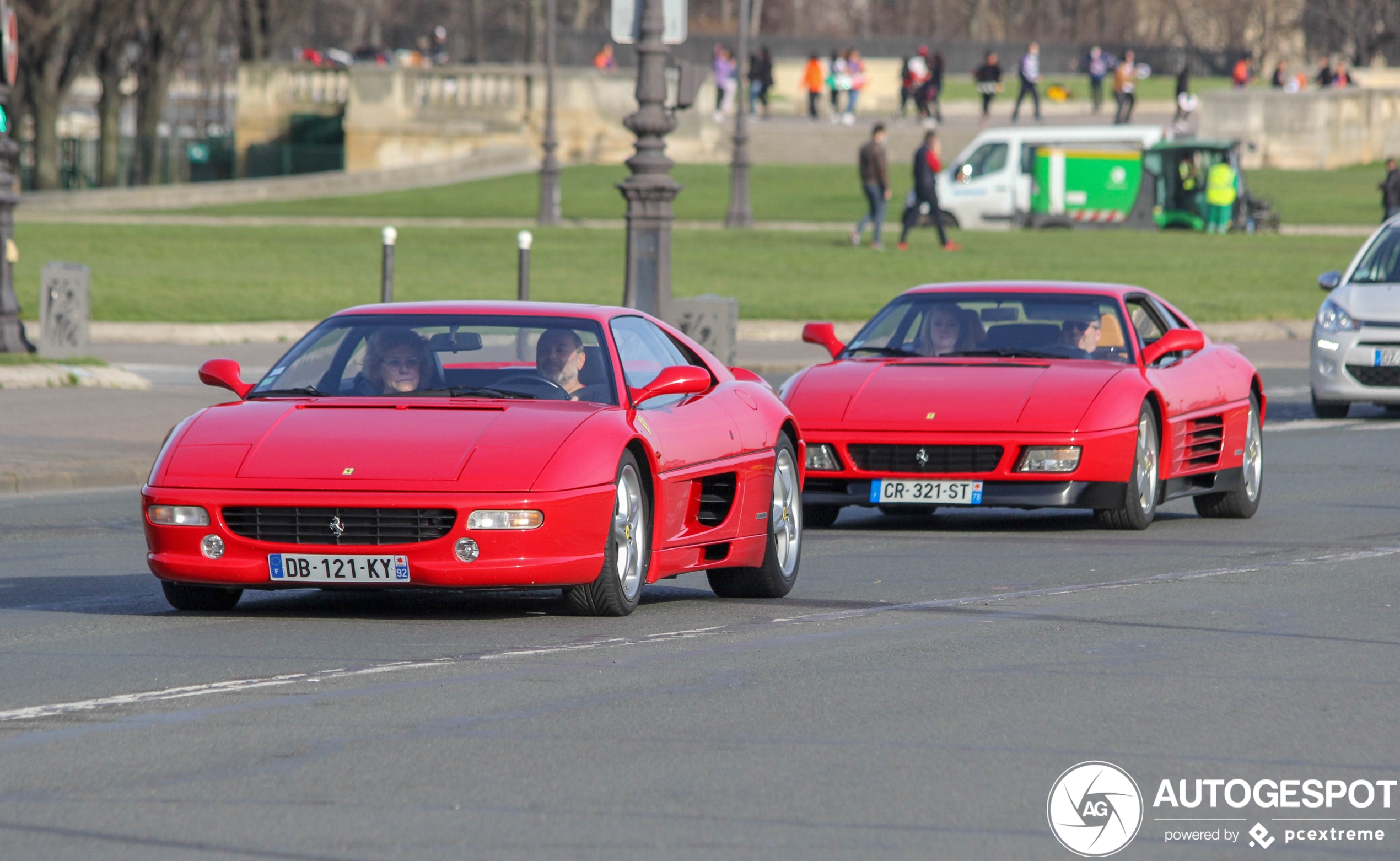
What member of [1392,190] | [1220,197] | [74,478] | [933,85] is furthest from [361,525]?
[933,85]

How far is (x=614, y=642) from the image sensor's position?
8.39m

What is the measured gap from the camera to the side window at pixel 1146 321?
13484mm

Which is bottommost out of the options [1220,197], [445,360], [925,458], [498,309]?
[1220,197]

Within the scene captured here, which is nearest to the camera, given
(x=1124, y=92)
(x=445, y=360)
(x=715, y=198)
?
(x=445, y=360)

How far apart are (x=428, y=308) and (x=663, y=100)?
10.8 m

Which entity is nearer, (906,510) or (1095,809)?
(1095,809)

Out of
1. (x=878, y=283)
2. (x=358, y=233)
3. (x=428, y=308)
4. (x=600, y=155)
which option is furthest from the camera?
(x=600, y=155)

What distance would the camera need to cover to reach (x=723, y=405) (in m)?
9.84

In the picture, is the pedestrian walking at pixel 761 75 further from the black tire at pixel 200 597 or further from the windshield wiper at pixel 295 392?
the black tire at pixel 200 597

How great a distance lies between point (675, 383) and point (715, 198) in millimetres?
44671

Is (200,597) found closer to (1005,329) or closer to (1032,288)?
(1005,329)

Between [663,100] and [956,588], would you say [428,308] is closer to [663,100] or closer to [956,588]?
[956,588]

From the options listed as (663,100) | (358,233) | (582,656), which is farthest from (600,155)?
(582,656)

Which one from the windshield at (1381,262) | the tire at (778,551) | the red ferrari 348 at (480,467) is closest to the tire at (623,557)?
the red ferrari 348 at (480,467)
